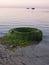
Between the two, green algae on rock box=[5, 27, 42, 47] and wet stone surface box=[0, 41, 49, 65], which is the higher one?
green algae on rock box=[5, 27, 42, 47]

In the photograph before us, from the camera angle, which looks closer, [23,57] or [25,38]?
[23,57]

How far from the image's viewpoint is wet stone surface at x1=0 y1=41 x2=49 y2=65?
9406 millimetres

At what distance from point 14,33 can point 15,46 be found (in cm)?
281

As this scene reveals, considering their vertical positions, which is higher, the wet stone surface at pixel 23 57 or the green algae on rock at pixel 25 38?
the green algae on rock at pixel 25 38

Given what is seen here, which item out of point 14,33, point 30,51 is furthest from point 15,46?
point 14,33

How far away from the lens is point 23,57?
10.5 metres

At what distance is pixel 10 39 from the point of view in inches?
608

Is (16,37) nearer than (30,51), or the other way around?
(30,51)

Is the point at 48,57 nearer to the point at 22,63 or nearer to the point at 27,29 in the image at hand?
the point at 22,63

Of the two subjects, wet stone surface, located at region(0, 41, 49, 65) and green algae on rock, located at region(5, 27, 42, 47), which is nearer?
wet stone surface, located at region(0, 41, 49, 65)

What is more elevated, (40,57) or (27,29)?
(27,29)

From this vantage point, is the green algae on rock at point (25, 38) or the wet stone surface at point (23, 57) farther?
the green algae on rock at point (25, 38)

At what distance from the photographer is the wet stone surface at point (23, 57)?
9.41m

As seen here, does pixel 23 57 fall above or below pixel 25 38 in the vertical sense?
below
